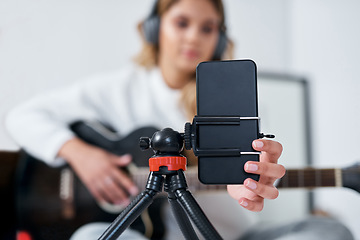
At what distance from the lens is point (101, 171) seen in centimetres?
102

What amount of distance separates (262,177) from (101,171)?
0.68 m

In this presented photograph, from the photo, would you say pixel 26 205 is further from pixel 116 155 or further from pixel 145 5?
pixel 145 5

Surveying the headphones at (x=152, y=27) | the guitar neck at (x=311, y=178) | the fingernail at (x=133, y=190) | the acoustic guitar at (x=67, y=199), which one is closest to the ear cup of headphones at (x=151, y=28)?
the headphones at (x=152, y=27)

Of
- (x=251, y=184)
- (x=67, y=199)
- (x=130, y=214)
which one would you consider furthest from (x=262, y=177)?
(x=67, y=199)

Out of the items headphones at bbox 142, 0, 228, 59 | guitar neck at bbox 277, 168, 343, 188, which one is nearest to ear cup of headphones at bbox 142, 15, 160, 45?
headphones at bbox 142, 0, 228, 59

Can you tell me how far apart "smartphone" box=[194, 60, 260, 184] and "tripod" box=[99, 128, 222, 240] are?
32 millimetres

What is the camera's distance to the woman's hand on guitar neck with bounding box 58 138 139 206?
3.30 ft

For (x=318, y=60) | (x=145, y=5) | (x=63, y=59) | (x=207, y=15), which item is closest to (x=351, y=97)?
(x=318, y=60)

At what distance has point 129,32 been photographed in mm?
1159

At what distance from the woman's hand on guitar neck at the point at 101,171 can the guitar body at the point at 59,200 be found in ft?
0.07

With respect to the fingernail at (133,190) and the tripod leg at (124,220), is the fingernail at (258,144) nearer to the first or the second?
the tripod leg at (124,220)

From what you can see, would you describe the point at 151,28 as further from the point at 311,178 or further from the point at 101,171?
the point at 311,178

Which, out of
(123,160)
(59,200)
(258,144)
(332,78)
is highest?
(332,78)

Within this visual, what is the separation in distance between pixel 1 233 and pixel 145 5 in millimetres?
890
